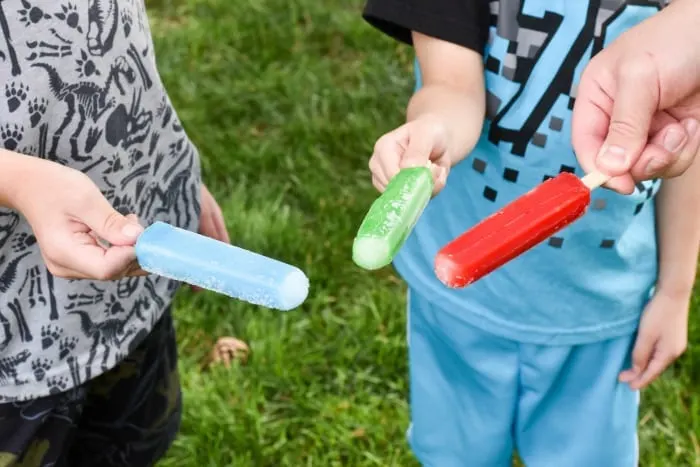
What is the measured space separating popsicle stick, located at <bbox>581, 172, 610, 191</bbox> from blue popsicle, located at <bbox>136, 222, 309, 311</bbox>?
314 millimetres

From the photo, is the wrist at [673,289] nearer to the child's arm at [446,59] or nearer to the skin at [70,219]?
the child's arm at [446,59]

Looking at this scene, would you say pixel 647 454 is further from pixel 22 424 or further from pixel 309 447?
pixel 22 424

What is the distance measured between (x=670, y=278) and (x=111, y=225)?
0.72 meters

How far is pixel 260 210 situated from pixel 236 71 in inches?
24.7

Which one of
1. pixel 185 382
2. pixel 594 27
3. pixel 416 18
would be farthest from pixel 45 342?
pixel 185 382

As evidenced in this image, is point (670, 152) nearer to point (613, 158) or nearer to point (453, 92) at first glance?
point (613, 158)

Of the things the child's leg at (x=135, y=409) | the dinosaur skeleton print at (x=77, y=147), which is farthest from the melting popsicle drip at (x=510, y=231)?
the child's leg at (x=135, y=409)

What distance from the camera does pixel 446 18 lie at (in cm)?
110

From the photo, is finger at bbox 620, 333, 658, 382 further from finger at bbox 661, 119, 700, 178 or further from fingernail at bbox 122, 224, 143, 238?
fingernail at bbox 122, 224, 143, 238

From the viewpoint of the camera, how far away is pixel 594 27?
104 centimetres

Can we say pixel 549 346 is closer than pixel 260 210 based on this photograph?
Yes

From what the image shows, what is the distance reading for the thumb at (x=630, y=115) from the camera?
918mm

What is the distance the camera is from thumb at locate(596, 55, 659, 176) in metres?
0.92

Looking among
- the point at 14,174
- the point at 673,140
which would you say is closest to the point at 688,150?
the point at 673,140
